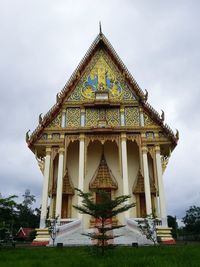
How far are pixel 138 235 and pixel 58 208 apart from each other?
432 centimetres

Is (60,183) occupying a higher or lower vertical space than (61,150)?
lower

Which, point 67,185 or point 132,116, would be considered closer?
point 67,185

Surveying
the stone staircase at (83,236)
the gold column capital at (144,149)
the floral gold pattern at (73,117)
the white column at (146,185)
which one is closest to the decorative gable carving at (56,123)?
the floral gold pattern at (73,117)

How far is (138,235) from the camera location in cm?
1348

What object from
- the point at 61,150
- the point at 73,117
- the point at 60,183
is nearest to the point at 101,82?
the point at 73,117

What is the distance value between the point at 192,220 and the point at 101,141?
2109 centimetres

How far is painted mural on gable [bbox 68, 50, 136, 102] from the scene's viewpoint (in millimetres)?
18031

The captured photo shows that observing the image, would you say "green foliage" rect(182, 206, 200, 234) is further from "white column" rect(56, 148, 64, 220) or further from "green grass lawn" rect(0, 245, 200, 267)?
"green grass lawn" rect(0, 245, 200, 267)

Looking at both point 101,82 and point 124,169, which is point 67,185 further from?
point 101,82

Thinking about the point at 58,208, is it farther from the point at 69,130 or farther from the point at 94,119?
the point at 94,119

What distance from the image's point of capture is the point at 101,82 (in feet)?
60.6

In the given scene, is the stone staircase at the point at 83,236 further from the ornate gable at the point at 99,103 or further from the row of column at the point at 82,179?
the ornate gable at the point at 99,103

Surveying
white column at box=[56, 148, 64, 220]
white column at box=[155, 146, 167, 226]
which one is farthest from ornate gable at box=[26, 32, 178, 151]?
white column at box=[155, 146, 167, 226]

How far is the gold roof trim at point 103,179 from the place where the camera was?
674 inches
